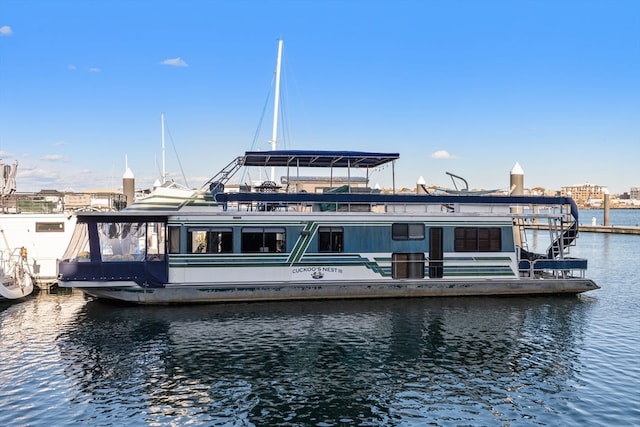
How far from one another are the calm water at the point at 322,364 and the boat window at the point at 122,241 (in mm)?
2207

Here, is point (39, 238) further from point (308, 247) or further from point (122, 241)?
point (308, 247)

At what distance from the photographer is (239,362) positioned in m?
14.8

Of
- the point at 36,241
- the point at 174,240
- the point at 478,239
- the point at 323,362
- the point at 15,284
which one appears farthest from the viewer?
the point at 36,241

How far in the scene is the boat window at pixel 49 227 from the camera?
26328 mm

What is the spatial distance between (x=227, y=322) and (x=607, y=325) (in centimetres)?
1393

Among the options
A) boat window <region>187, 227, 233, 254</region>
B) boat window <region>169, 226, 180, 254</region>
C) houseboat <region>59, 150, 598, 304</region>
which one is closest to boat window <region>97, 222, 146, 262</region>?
houseboat <region>59, 150, 598, 304</region>

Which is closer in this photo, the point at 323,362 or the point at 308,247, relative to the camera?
the point at 323,362

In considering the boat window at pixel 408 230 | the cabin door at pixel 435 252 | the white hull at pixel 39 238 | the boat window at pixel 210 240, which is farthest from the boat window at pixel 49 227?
the cabin door at pixel 435 252

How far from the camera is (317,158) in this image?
25219 mm

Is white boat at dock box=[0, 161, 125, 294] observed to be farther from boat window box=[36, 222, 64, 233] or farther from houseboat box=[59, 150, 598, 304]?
houseboat box=[59, 150, 598, 304]

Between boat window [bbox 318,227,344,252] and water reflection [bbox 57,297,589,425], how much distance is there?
8.16 feet

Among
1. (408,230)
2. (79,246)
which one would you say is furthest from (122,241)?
(408,230)

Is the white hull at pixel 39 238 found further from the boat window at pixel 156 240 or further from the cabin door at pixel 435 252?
the cabin door at pixel 435 252

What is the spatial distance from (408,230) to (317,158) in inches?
218
